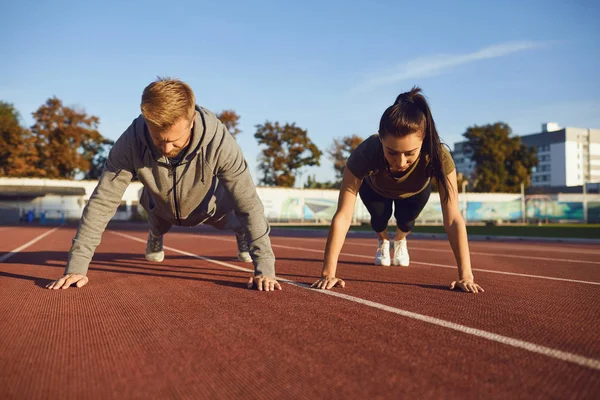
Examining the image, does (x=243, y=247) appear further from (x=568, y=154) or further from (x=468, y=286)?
(x=568, y=154)

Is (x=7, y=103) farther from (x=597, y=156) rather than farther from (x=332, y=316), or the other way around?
(x=597, y=156)

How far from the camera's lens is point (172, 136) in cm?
357

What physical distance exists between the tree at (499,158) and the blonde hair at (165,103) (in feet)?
211

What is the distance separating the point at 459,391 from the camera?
1.74 meters

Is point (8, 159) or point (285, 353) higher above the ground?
point (8, 159)

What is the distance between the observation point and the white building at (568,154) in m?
109

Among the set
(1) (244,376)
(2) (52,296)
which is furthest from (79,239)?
(1) (244,376)

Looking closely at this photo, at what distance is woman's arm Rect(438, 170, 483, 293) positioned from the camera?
399 cm

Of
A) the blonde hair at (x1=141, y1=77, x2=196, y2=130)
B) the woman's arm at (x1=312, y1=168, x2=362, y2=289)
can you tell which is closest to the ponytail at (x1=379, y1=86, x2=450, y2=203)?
the woman's arm at (x1=312, y1=168, x2=362, y2=289)

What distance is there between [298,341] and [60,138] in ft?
172

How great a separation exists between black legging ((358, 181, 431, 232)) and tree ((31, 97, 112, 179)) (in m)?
47.1

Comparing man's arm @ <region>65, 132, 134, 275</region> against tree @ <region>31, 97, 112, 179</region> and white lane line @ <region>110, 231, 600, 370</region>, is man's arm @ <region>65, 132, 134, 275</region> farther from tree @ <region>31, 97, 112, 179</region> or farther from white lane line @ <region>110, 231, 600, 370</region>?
tree @ <region>31, 97, 112, 179</region>

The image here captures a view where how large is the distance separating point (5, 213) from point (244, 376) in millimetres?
46101

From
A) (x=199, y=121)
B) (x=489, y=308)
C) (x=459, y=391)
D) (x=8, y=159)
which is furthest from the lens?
(x=8, y=159)
